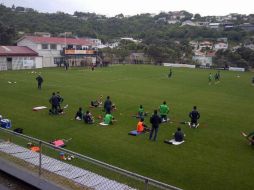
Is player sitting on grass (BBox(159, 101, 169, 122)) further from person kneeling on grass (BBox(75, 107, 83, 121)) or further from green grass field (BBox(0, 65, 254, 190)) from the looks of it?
person kneeling on grass (BBox(75, 107, 83, 121))

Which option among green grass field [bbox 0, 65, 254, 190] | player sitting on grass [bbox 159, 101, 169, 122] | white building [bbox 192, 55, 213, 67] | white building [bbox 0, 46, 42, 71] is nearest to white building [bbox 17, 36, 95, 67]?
white building [bbox 0, 46, 42, 71]

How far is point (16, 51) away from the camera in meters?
63.0

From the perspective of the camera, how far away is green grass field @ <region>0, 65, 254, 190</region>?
13734mm

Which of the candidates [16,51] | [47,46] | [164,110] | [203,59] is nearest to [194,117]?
[164,110]

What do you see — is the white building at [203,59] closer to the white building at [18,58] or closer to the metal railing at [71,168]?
the white building at [18,58]

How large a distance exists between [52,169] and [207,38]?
141184mm

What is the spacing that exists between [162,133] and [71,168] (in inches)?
376

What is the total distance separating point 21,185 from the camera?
9.95 m

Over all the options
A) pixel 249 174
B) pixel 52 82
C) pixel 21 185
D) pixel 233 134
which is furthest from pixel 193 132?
pixel 52 82

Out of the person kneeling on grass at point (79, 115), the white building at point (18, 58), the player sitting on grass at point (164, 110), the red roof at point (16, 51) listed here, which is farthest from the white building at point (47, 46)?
the player sitting on grass at point (164, 110)

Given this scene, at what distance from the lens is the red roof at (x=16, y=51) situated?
60112mm

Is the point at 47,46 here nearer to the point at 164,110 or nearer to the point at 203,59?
the point at 203,59

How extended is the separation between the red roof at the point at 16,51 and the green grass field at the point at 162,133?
25.8 meters

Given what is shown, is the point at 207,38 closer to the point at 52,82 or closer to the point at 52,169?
the point at 52,82
